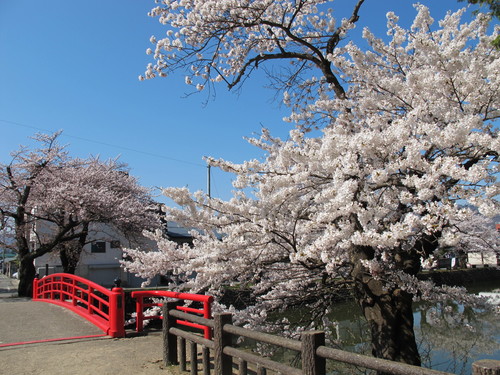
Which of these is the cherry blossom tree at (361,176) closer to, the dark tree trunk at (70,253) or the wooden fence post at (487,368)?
the wooden fence post at (487,368)

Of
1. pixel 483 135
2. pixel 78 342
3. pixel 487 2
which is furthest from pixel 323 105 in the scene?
pixel 78 342

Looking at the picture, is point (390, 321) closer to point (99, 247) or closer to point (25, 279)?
point (25, 279)

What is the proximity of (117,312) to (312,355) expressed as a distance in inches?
200

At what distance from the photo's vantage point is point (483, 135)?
376cm

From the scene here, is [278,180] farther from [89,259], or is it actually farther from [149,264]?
[89,259]

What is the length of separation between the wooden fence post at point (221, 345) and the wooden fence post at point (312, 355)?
1.34m

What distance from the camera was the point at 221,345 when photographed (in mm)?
4363

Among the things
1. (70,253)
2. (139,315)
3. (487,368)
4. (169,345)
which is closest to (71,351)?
(139,315)

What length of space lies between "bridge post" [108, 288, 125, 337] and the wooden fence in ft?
6.33

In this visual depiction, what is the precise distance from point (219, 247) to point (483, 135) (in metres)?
3.14

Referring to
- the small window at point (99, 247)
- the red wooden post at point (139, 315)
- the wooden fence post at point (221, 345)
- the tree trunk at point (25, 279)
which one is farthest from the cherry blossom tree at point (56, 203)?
the wooden fence post at point (221, 345)

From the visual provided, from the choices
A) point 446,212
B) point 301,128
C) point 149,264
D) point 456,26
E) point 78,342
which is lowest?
point 78,342

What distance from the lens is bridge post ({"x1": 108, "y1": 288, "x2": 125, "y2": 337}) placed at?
729 cm

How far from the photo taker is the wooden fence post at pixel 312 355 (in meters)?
3.15
